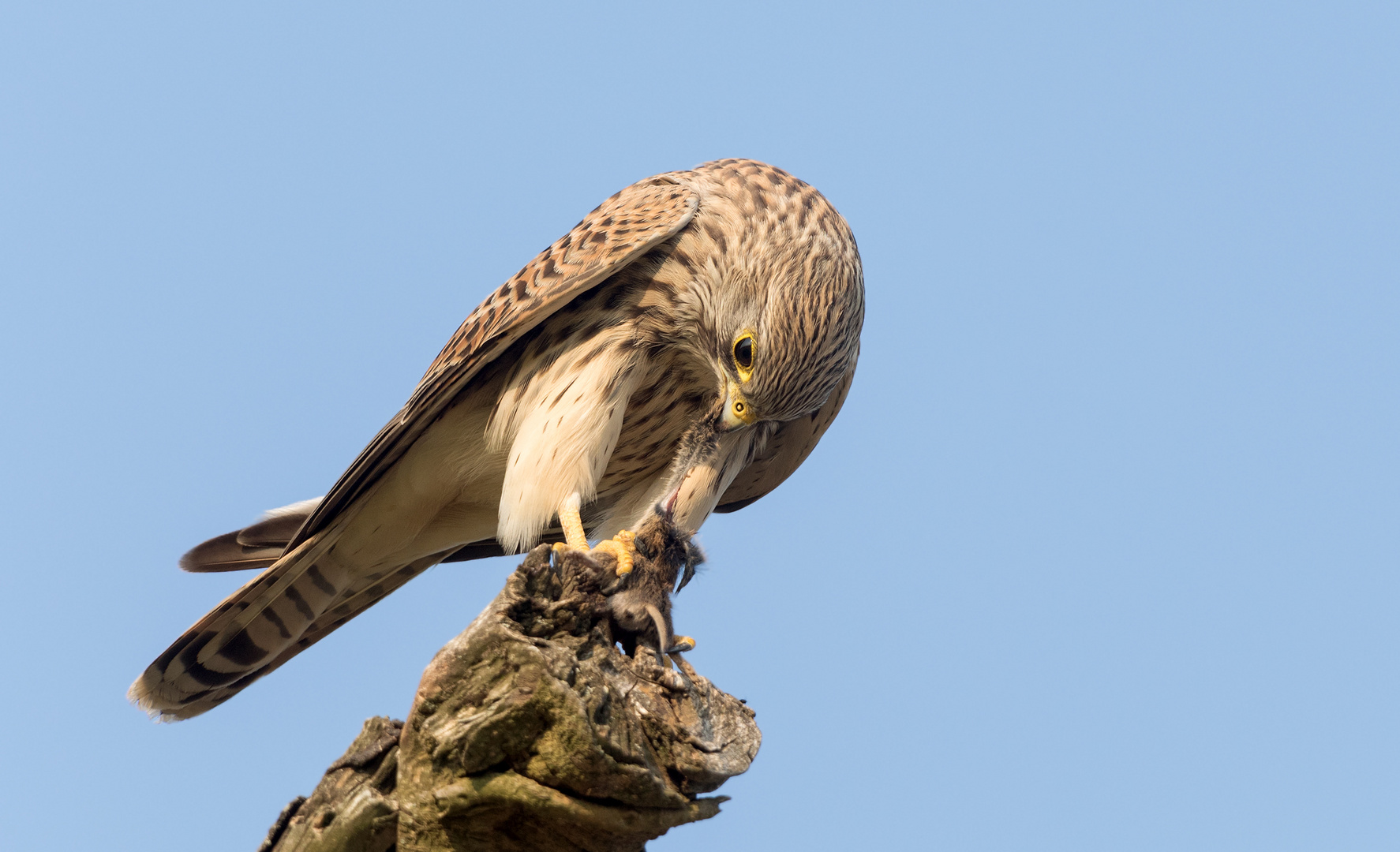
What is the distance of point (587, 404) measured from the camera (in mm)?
3789

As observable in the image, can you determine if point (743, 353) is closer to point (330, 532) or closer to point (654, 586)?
point (654, 586)

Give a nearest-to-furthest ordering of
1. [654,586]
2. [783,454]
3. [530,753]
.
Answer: [530,753] < [654,586] < [783,454]

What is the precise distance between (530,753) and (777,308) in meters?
1.89

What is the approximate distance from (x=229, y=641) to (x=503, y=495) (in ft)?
3.49

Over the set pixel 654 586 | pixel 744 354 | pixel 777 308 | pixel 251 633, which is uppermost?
pixel 777 308

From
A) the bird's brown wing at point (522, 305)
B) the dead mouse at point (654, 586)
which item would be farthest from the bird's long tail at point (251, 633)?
the dead mouse at point (654, 586)

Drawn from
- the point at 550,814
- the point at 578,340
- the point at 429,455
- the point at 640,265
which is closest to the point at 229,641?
the point at 429,455

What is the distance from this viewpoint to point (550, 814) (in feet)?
7.44

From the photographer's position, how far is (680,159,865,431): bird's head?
12.3ft

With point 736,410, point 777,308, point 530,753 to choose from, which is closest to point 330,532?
point 736,410

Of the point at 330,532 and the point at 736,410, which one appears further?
the point at 330,532

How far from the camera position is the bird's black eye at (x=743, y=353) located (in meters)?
3.78

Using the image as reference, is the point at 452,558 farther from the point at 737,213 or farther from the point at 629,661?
the point at 629,661

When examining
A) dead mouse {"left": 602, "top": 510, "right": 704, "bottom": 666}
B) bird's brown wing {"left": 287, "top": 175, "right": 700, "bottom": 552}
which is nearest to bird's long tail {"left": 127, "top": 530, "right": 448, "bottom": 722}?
bird's brown wing {"left": 287, "top": 175, "right": 700, "bottom": 552}
